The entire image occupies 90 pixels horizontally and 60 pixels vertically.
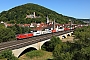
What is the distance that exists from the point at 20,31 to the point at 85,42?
5697 cm

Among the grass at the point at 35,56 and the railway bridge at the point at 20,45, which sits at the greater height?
the railway bridge at the point at 20,45

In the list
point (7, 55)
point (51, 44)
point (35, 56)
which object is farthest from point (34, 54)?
point (7, 55)

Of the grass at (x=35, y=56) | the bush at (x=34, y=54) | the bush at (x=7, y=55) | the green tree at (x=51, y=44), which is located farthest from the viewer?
the green tree at (x=51, y=44)

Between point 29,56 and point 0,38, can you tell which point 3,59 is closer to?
point 29,56

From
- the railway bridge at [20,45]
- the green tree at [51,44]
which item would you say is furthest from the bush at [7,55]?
the green tree at [51,44]

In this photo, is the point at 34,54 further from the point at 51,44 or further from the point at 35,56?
the point at 51,44

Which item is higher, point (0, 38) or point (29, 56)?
point (0, 38)

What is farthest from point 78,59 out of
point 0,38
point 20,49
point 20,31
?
point 20,31

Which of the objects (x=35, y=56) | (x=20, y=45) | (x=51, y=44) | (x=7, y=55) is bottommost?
(x=35, y=56)

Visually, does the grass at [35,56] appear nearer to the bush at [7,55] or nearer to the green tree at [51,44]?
the green tree at [51,44]

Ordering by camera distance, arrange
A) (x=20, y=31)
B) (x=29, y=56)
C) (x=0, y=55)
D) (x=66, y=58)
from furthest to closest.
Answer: (x=20, y=31)
(x=29, y=56)
(x=0, y=55)
(x=66, y=58)

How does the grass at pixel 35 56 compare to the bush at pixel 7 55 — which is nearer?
the bush at pixel 7 55

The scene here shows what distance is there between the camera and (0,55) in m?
36.1

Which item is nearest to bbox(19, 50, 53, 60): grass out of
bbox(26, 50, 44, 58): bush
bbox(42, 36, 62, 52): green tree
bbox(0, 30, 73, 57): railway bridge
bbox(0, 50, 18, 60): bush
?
bbox(26, 50, 44, 58): bush
